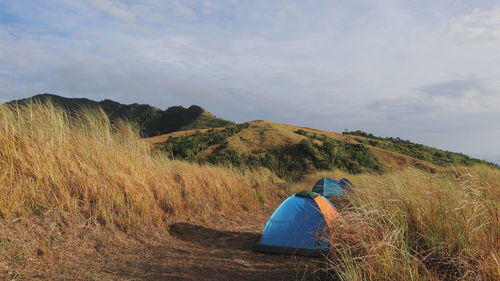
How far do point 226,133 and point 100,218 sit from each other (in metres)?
24.9

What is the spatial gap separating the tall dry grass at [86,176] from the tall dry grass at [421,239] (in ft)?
13.9

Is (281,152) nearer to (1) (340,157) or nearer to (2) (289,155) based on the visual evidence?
(2) (289,155)

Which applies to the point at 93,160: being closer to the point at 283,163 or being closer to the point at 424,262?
the point at 424,262

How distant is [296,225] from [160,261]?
2.46 m

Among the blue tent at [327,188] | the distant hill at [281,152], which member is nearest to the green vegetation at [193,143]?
the distant hill at [281,152]

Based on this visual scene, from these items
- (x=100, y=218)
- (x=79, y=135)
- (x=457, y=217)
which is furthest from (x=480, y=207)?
(x=79, y=135)

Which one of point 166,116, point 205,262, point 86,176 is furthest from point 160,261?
point 166,116

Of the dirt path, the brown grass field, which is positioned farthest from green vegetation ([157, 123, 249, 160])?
the dirt path

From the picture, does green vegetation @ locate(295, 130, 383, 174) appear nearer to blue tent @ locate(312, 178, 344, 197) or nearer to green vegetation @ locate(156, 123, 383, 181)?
green vegetation @ locate(156, 123, 383, 181)

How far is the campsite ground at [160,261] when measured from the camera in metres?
4.68

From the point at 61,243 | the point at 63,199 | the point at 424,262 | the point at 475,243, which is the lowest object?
the point at 61,243

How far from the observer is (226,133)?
3100 cm

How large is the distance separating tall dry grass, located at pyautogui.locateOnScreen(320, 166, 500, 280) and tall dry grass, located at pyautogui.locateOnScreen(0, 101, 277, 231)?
4233 mm

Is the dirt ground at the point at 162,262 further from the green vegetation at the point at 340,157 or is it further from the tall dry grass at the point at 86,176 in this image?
the green vegetation at the point at 340,157
